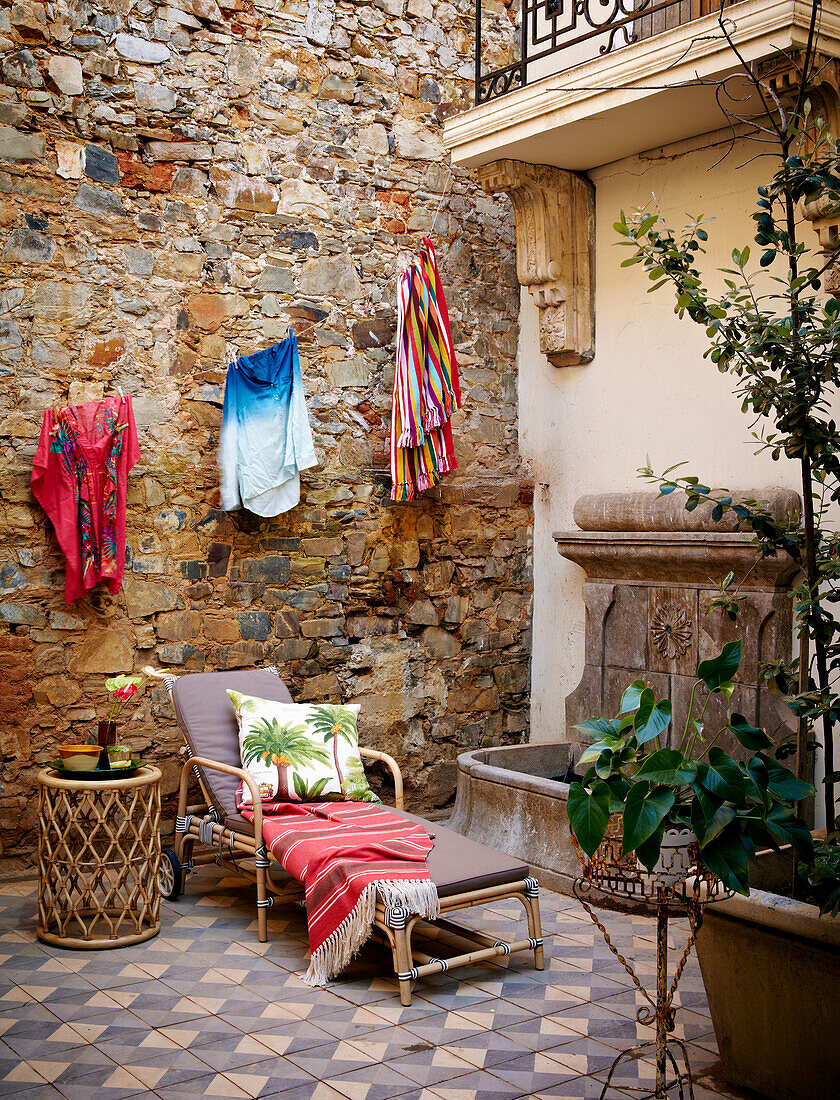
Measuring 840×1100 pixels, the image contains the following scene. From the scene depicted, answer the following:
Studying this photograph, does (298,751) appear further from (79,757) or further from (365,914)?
(365,914)

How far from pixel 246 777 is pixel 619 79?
132 inches

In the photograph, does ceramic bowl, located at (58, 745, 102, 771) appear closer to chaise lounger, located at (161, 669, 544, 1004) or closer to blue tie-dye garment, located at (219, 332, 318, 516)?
chaise lounger, located at (161, 669, 544, 1004)

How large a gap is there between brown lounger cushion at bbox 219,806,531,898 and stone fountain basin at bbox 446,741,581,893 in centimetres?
62

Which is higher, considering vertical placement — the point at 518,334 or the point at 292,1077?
the point at 518,334

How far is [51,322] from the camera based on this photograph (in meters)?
4.77

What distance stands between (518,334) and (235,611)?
8.11 feet

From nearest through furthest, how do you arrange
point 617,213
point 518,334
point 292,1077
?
point 292,1077, point 617,213, point 518,334

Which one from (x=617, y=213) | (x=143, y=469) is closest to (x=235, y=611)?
(x=143, y=469)

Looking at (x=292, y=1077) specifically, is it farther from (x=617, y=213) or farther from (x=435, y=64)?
(x=435, y=64)

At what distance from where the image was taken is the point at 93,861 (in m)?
3.99

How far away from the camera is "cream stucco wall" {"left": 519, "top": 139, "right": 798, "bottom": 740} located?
5023mm

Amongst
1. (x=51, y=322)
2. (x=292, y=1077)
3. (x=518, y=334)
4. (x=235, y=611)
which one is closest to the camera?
(x=292, y=1077)

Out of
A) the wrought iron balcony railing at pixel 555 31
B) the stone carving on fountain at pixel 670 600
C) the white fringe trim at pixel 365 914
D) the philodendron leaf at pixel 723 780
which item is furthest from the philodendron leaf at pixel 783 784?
the wrought iron balcony railing at pixel 555 31

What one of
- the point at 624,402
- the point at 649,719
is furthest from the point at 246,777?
the point at 624,402
